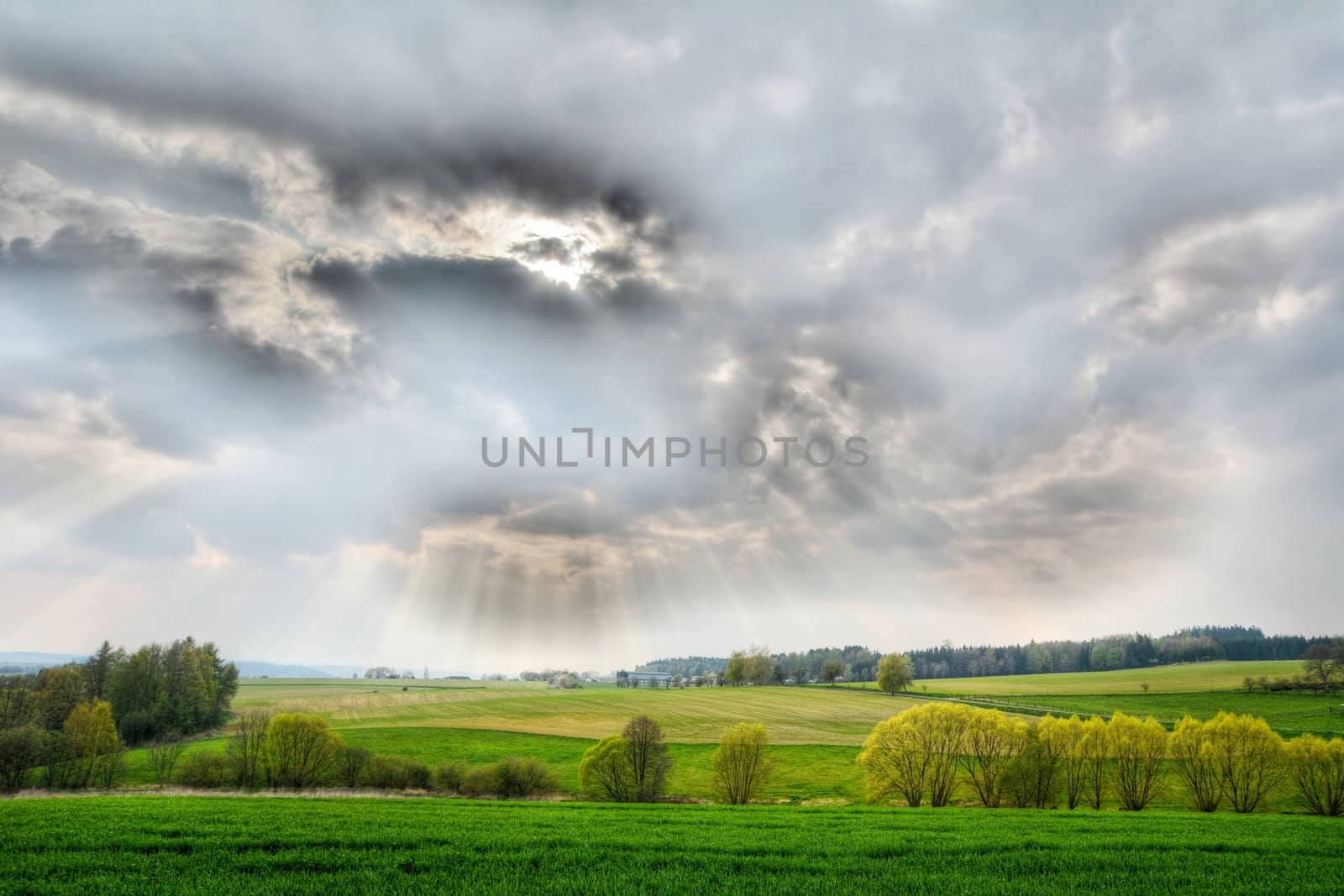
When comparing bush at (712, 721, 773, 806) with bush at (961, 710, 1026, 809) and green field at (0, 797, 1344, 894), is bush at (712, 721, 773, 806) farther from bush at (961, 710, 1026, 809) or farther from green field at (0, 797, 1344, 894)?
green field at (0, 797, 1344, 894)

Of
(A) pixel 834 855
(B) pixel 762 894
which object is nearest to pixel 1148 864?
(A) pixel 834 855

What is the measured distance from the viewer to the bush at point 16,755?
196 ft

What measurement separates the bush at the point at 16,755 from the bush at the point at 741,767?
66.2 m

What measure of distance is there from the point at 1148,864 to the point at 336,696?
16344cm

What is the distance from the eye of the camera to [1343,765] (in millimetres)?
44250

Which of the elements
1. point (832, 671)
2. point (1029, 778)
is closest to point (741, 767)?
point (1029, 778)

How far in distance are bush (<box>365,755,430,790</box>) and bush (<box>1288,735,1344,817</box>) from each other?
224 ft

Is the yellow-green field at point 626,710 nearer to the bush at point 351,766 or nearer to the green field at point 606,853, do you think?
the bush at point 351,766

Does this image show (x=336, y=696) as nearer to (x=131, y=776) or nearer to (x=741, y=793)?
(x=131, y=776)

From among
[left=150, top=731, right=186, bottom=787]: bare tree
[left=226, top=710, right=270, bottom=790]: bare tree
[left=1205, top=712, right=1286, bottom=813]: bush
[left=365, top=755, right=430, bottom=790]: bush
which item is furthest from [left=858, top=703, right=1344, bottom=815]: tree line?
[left=150, top=731, right=186, bottom=787]: bare tree

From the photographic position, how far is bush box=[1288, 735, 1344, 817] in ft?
145

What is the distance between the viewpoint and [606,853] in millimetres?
18484

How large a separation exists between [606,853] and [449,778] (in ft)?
147

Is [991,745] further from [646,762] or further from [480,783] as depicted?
[480,783]
